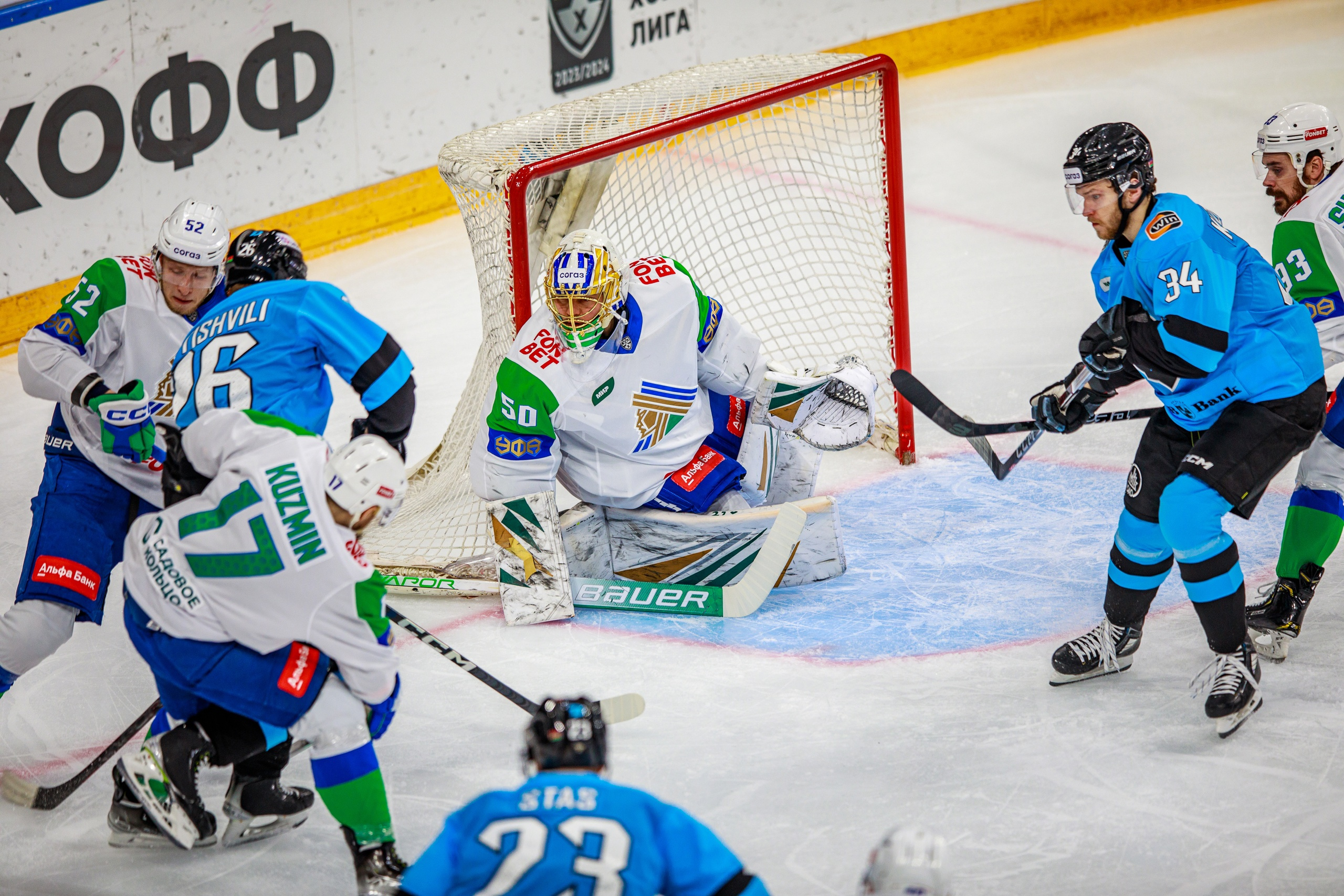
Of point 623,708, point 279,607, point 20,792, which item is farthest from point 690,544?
point 20,792

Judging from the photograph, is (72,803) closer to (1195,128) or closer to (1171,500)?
(1171,500)

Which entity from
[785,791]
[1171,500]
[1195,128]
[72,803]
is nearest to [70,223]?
[72,803]

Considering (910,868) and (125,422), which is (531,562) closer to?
(125,422)

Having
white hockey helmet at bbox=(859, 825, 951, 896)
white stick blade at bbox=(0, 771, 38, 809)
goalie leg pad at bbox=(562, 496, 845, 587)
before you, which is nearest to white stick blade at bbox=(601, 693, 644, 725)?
goalie leg pad at bbox=(562, 496, 845, 587)

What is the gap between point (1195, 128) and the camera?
23.0 feet

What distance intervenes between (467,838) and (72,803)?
162cm

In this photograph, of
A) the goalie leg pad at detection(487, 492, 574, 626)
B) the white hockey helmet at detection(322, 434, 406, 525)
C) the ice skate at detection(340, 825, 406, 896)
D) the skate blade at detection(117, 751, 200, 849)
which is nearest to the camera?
the white hockey helmet at detection(322, 434, 406, 525)

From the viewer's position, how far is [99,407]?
3047 mm

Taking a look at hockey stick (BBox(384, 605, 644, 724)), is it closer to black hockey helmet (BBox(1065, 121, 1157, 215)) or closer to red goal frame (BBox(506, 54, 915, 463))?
red goal frame (BBox(506, 54, 915, 463))

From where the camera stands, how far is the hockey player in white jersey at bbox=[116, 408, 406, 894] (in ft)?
7.76

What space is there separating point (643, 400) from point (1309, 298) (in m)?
1.62

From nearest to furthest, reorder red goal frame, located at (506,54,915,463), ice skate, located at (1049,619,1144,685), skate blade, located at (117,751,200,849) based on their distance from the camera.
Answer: skate blade, located at (117,751,200,849) < ice skate, located at (1049,619,1144,685) < red goal frame, located at (506,54,915,463)

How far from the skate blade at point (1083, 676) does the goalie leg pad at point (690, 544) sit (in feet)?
2.47

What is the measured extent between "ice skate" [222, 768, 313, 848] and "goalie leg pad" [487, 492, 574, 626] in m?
0.96
